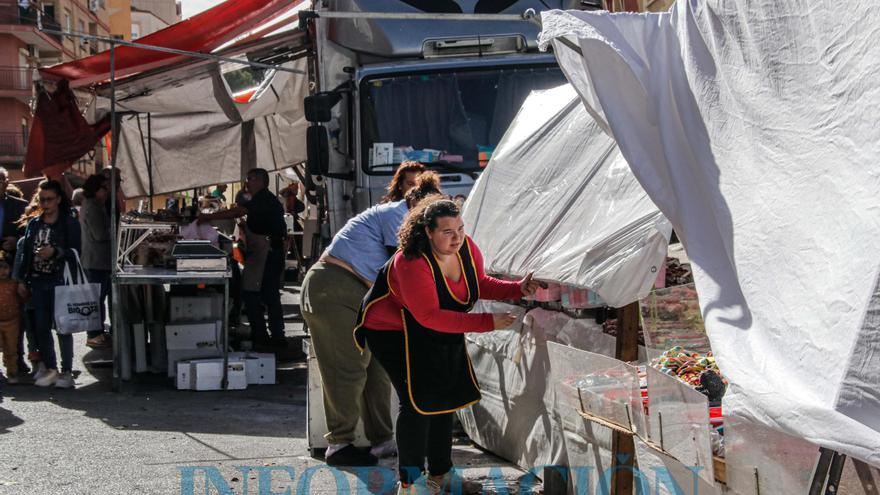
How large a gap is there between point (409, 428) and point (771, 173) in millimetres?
2691

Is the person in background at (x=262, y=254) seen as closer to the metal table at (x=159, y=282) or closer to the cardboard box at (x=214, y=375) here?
the metal table at (x=159, y=282)

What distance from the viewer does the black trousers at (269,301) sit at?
12.9 metres

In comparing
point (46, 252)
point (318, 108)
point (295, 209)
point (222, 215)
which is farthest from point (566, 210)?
point (295, 209)

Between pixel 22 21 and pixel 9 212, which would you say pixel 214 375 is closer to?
pixel 9 212

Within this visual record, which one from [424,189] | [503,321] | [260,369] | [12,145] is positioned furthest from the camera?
[12,145]

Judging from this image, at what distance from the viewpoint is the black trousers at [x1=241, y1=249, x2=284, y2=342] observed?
506 inches

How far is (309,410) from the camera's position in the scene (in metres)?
7.70

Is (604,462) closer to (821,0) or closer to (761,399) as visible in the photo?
(761,399)

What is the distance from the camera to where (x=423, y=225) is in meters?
5.69

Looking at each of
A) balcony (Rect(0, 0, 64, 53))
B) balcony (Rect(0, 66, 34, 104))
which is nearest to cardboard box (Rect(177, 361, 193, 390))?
balcony (Rect(0, 66, 34, 104))

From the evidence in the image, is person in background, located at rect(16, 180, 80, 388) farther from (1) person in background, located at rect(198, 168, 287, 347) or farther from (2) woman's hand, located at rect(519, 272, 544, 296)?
(2) woman's hand, located at rect(519, 272, 544, 296)

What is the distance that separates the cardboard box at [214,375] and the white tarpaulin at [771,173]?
6.67m

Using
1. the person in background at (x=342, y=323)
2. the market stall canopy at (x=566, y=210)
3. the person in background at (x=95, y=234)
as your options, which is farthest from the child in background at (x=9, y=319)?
the market stall canopy at (x=566, y=210)

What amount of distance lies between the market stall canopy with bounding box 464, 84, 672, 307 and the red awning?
4217mm
